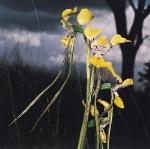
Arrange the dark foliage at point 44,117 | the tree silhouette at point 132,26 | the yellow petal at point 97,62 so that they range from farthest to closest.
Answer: the tree silhouette at point 132,26
the dark foliage at point 44,117
the yellow petal at point 97,62

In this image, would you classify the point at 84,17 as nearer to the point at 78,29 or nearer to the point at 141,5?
the point at 78,29

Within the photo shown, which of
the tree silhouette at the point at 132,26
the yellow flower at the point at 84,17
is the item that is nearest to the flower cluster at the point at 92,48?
the yellow flower at the point at 84,17

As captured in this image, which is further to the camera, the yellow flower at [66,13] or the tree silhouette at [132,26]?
the tree silhouette at [132,26]

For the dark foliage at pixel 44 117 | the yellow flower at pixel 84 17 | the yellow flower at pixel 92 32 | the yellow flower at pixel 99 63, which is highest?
the yellow flower at pixel 84 17

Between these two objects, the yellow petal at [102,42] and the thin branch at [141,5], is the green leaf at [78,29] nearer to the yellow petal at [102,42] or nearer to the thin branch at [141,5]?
the yellow petal at [102,42]

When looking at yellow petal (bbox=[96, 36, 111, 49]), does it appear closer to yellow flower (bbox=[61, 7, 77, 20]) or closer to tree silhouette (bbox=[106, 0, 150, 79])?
yellow flower (bbox=[61, 7, 77, 20])

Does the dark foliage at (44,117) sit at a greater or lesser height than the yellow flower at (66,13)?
lesser

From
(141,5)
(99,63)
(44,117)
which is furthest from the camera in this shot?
(141,5)

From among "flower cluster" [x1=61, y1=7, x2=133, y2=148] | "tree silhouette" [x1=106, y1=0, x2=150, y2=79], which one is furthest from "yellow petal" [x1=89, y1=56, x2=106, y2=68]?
"tree silhouette" [x1=106, y1=0, x2=150, y2=79]

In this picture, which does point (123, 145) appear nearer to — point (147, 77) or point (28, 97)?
point (28, 97)

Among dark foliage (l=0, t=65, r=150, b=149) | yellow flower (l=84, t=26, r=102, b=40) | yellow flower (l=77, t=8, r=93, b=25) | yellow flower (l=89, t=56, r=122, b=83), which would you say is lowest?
dark foliage (l=0, t=65, r=150, b=149)

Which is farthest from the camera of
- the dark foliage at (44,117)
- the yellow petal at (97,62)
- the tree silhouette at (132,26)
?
the tree silhouette at (132,26)

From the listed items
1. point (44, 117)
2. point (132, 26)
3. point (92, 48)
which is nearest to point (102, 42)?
point (92, 48)
